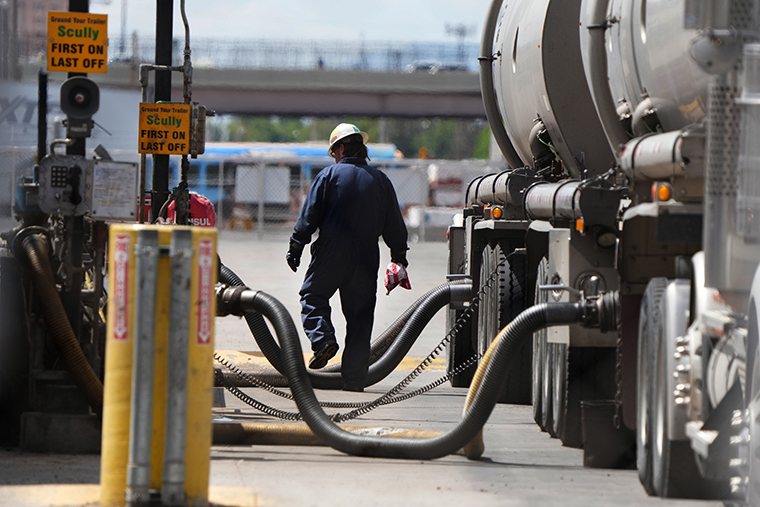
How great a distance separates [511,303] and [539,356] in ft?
2.24

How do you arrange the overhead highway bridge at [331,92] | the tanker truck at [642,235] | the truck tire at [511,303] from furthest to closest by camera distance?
the overhead highway bridge at [331,92] → the truck tire at [511,303] → the tanker truck at [642,235]

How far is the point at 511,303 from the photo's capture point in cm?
869

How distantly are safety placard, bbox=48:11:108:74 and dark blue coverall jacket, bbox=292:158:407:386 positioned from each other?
214 centimetres

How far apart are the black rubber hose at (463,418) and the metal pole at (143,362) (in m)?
1.86

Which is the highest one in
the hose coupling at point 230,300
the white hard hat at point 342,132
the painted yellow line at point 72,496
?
the white hard hat at point 342,132

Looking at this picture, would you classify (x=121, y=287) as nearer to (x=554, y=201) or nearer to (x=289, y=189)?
(x=554, y=201)

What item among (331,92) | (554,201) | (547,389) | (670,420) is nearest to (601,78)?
(554,201)

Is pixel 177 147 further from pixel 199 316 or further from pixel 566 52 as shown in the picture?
pixel 199 316

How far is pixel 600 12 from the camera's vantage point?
7.01 metres

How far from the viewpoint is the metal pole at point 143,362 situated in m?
4.73

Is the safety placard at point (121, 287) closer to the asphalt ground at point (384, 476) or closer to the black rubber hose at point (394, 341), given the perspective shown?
the asphalt ground at point (384, 476)

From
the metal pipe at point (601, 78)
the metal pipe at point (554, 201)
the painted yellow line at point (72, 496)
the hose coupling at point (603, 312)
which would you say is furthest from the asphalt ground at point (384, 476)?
the metal pipe at point (601, 78)

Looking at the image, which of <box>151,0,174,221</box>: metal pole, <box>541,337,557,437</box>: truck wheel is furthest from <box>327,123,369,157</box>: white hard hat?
<box>541,337,557,437</box>: truck wheel

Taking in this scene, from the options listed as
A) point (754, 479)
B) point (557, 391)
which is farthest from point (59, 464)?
point (754, 479)
